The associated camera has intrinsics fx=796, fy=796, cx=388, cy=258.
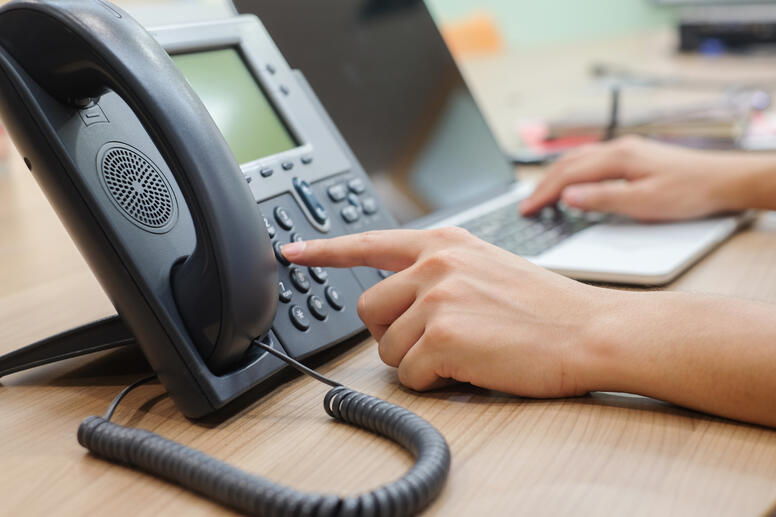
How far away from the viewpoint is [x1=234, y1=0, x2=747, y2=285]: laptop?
2.38ft

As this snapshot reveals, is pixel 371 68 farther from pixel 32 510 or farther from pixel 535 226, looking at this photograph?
pixel 32 510

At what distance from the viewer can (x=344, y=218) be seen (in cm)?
61

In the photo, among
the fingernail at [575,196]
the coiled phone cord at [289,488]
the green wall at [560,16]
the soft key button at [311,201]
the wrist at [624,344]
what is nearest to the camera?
the coiled phone cord at [289,488]

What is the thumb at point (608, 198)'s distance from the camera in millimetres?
808

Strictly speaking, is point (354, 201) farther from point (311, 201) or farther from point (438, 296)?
point (438, 296)

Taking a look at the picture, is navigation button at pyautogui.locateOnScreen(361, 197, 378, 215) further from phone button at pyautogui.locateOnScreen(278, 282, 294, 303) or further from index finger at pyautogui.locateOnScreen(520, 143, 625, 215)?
index finger at pyautogui.locateOnScreen(520, 143, 625, 215)

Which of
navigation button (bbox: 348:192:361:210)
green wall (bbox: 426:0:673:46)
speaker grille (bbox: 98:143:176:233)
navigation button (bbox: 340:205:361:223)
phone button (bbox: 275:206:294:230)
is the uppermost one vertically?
green wall (bbox: 426:0:673:46)

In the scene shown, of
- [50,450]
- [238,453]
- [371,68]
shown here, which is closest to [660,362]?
[238,453]

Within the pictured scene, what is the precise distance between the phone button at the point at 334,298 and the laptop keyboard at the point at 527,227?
0.71 ft

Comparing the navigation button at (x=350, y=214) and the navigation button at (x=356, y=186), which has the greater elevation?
the navigation button at (x=356, y=186)

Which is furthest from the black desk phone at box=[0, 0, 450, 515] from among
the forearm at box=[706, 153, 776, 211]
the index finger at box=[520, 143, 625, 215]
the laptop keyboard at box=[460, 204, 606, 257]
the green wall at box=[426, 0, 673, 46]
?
the green wall at box=[426, 0, 673, 46]

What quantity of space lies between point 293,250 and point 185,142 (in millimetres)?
123

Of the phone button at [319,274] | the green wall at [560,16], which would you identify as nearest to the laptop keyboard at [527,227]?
the phone button at [319,274]

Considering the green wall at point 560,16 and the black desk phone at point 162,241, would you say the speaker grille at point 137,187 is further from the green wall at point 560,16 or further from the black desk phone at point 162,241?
the green wall at point 560,16
